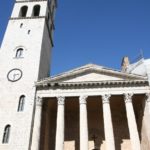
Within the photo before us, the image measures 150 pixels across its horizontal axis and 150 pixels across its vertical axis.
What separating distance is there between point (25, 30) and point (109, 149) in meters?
13.4

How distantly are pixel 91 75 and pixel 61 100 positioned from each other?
316 centimetres

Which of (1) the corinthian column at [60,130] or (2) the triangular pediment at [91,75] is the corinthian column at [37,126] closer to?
(1) the corinthian column at [60,130]

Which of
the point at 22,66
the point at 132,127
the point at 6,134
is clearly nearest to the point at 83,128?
the point at 132,127

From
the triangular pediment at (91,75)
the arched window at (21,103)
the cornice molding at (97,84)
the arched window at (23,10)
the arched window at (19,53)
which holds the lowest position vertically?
the arched window at (21,103)

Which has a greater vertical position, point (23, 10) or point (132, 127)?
point (23, 10)

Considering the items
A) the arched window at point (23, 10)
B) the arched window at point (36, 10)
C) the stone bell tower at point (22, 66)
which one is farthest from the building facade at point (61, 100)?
the arched window at point (36, 10)

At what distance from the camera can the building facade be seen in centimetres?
1600

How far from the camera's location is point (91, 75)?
734 inches

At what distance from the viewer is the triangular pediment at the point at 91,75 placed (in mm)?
18159

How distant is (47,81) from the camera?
59.5 feet

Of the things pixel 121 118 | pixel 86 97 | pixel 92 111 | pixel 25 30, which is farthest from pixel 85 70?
pixel 25 30

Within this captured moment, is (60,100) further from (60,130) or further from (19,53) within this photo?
(19,53)

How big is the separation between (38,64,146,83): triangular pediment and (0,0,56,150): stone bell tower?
2074mm

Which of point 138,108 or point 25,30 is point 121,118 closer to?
point 138,108
